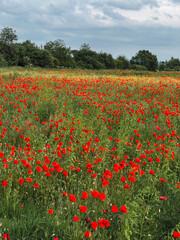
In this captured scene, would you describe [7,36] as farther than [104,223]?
Yes

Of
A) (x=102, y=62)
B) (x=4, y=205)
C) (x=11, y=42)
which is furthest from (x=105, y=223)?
(x=102, y=62)

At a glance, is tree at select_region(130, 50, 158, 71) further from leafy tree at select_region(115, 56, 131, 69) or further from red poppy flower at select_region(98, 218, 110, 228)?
red poppy flower at select_region(98, 218, 110, 228)

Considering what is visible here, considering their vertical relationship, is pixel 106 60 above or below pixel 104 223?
above

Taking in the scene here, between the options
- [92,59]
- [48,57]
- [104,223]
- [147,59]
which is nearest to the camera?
[104,223]

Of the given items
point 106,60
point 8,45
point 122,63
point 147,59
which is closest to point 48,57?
point 8,45

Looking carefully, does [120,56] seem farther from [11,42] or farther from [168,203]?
[168,203]

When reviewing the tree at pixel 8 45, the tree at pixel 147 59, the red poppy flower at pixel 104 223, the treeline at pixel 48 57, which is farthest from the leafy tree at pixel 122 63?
the red poppy flower at pixel 104 223

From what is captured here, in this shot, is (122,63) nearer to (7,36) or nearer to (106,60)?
(106,60)

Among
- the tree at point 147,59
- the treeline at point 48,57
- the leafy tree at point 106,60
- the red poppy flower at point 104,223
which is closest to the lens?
the red poppy flower at point 104,223

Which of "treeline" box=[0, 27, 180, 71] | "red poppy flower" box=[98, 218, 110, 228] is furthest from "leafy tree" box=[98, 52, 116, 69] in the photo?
"red poppy flower" box=[98, 218, 110, 228]

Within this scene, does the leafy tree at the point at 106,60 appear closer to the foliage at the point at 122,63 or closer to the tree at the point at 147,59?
the foliage at the point at 122,63

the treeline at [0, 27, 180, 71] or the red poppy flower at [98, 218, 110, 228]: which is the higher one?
the treeline at [0, 27, 180, 71]

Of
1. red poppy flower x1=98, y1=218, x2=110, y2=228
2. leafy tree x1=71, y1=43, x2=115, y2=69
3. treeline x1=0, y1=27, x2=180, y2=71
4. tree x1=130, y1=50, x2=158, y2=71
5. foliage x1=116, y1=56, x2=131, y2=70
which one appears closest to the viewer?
red poppy flower x1=98, y1=218, x2=110, y2=228

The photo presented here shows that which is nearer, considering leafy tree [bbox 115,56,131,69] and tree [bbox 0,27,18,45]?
tree [bbox 0,27,18,45]
